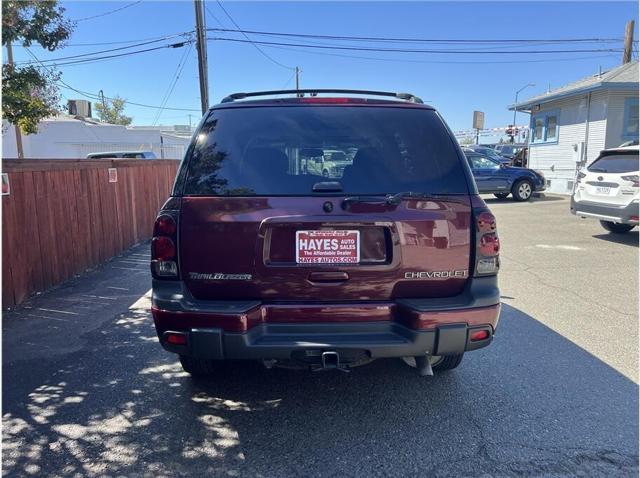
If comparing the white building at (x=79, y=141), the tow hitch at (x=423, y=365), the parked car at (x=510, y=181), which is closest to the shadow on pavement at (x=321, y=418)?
the tow hitch at (x=423, y=365)

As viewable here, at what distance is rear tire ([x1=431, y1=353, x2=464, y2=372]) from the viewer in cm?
358

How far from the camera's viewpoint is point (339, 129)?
313 centimetres

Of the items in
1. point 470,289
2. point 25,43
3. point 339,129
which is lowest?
point 470,289

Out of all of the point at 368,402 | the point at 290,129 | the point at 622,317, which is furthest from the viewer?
the point at 622,317

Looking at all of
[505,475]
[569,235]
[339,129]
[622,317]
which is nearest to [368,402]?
[505,475]

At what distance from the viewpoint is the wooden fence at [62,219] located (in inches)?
214

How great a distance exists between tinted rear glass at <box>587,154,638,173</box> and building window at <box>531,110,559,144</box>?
1141 cm

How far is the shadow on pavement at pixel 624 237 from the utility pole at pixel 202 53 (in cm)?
1452

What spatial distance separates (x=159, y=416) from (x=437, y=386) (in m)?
1.94

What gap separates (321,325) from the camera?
111 inches

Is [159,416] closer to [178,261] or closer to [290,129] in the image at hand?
[178,261]

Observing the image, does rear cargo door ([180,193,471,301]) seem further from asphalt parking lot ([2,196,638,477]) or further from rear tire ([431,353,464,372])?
rear tire ([431,353,464,372])

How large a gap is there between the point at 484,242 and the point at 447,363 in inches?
46.2

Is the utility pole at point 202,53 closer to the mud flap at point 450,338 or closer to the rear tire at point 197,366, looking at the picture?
the rear tire at point 197,366
